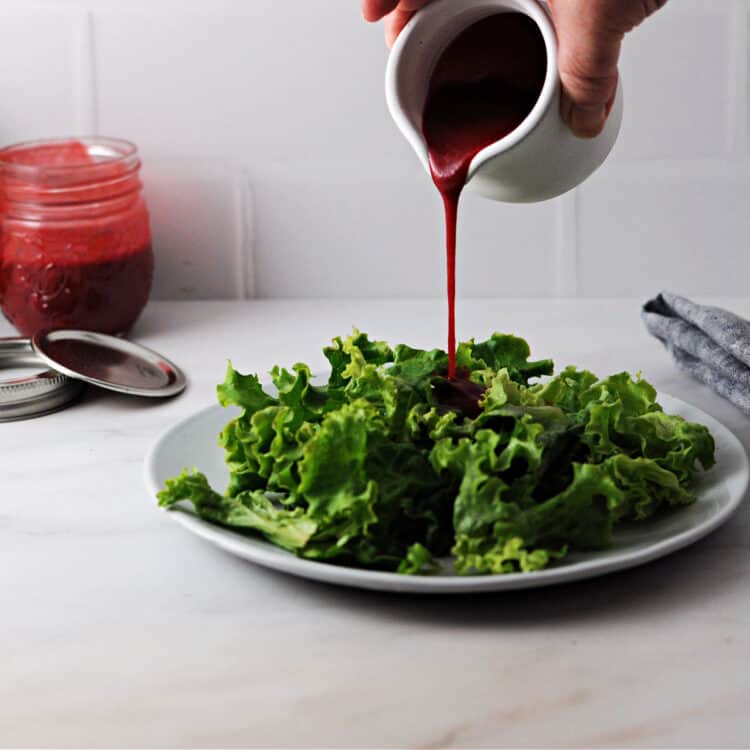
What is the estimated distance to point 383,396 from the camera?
1090 millimetres

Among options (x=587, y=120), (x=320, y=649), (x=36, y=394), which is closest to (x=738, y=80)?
(x=587, y=120)

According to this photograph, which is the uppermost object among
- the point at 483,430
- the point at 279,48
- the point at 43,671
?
the point at 279,48

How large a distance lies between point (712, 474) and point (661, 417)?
0.07m

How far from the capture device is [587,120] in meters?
1.04

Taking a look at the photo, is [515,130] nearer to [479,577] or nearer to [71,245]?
[479,577]

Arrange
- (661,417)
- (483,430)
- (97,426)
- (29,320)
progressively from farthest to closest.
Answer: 1. (29,320)
2. (97,426)
3. (661,417)
4. (483,430)

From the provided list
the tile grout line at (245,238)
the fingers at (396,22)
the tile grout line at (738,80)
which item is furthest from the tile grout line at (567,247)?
the fingers at (396,22)

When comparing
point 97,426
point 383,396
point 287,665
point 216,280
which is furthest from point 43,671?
point 216,280

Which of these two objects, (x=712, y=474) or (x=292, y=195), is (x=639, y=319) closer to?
(x=292, y=195)

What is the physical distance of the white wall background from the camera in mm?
1713

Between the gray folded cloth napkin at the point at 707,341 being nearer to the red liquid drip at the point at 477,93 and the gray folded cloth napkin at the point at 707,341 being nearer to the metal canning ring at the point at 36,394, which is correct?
the red liquid drip at the point at 477,93

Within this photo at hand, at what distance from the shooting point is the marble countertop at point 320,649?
0.80 metres

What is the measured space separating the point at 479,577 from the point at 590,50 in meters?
0.42

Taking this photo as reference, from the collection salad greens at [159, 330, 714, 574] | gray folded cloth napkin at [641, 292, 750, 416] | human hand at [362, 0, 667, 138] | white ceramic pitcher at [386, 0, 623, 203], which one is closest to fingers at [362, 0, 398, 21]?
white ceramic pitcher at [386, 0, 623, 203]
